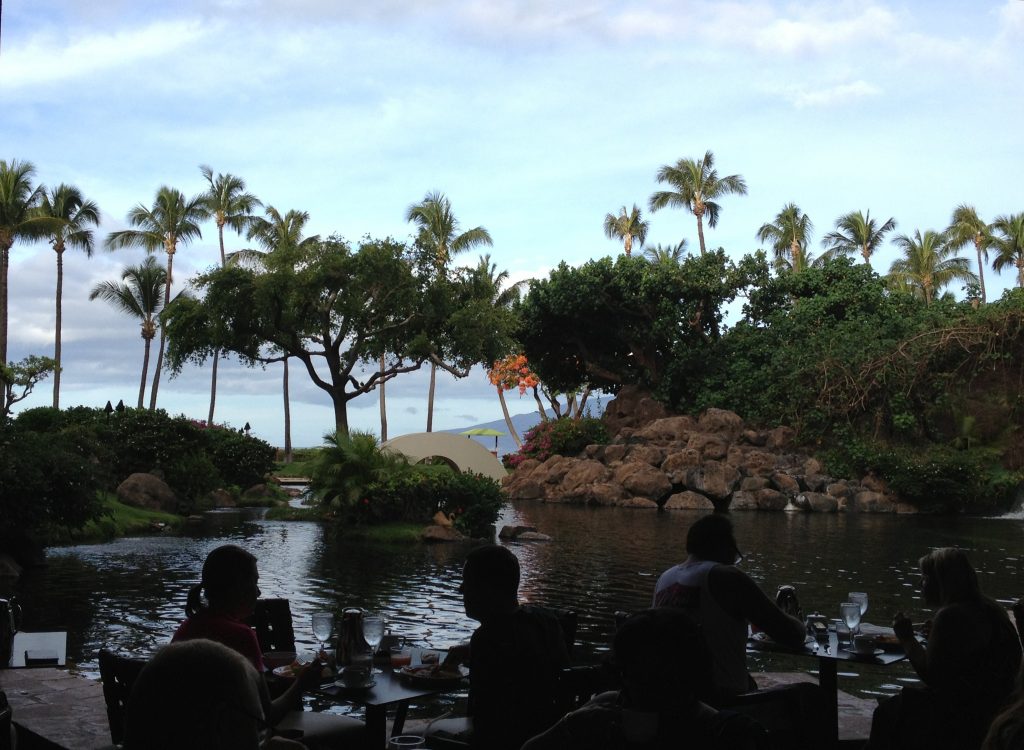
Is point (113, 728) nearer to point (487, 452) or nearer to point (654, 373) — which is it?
point (487, 452)

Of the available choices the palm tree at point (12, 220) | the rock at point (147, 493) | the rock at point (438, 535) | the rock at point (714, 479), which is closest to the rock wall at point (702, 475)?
the rock at point (714, 479)

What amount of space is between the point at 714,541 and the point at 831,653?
904 mm

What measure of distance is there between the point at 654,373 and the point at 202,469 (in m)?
17.7

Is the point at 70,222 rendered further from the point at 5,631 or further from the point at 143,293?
the point at 5,631

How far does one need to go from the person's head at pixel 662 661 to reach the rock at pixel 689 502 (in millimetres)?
26286

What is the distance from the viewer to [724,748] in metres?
2.38

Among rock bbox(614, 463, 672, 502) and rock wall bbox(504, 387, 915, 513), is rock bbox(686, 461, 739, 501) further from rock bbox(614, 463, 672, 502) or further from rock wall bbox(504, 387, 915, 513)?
rock bbox(614, 463, 672, 502)

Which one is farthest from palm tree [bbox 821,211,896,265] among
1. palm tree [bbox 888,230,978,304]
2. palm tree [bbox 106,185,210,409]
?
palm tree [bbox 106,185,210,409]

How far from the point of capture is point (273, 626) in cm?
492

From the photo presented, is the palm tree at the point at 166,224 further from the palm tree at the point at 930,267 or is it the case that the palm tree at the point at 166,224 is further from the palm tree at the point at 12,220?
the palm tree at the point at 930,267

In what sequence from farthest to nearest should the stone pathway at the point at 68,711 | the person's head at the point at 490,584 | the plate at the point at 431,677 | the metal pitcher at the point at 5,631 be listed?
the stone pathway at the point at 68,711, the plate at the point at 431,677, the metal pitcher at the point at 5,631, the person's head at the point at 490,584

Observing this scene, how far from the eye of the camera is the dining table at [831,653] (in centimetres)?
465

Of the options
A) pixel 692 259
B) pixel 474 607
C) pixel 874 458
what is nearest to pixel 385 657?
pixel 474 607

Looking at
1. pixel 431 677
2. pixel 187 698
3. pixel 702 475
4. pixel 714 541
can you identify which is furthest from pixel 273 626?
pixel 702 475
